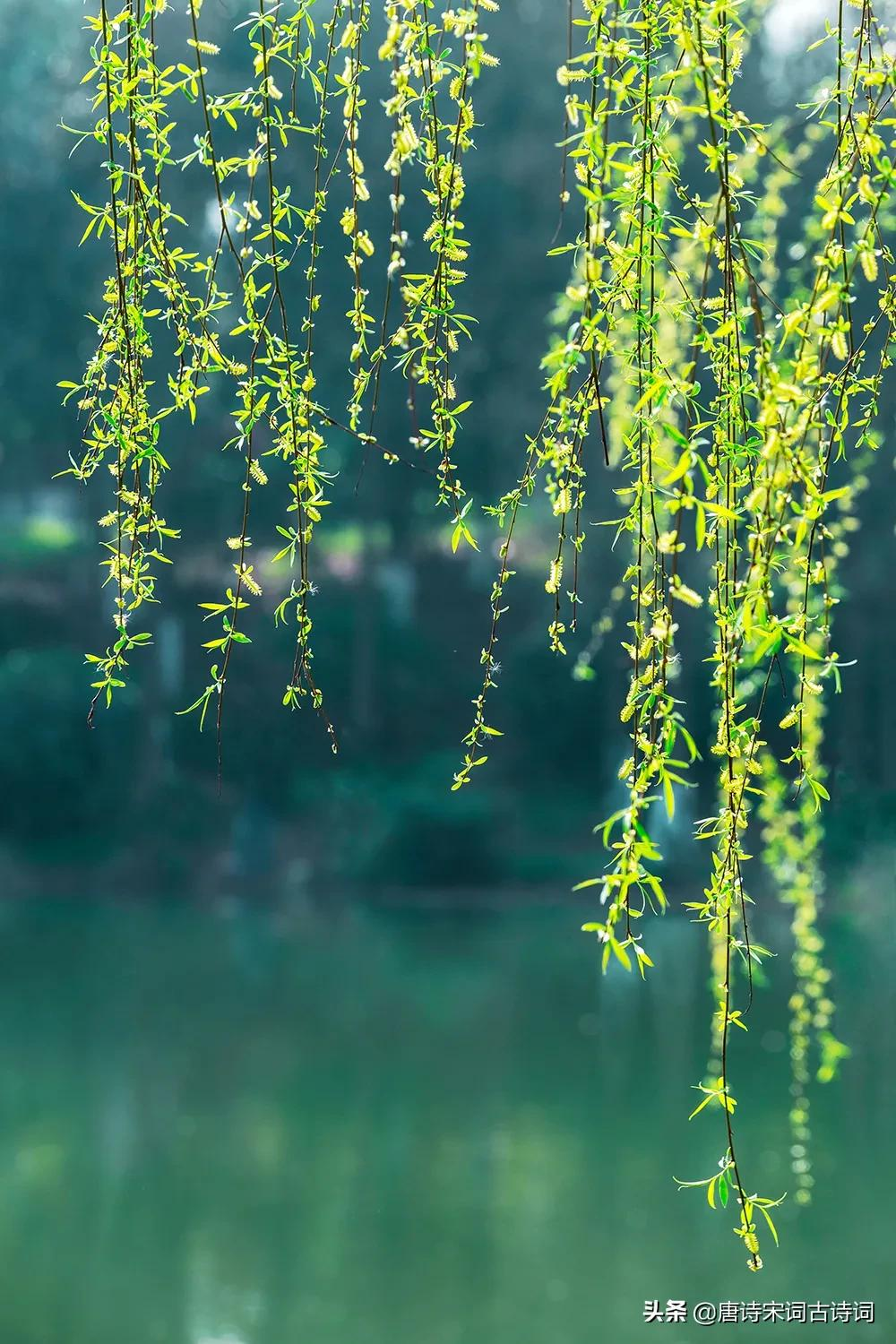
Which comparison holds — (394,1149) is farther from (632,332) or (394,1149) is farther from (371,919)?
(632,332)

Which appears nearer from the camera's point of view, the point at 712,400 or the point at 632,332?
the point at 712,400

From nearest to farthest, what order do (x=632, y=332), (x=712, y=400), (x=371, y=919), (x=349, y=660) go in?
(x=712, y=400), (x=632, y=332), (x=371, y=919), (x=349, y=660)

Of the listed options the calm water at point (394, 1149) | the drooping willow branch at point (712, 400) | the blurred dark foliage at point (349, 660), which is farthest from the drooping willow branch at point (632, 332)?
the blurred dark foliage at point (349, 660)

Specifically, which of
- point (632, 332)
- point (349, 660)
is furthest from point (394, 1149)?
point (349, 660)

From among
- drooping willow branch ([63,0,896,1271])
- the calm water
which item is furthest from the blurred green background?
drooping willow branch ([63,0,896,1271])

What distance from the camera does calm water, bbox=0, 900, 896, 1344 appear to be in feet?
11.5

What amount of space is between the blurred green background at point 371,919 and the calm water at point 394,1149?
0.05 ft

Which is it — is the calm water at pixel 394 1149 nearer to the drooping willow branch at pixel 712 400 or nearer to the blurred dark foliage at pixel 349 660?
the blurred dark foliage at pixel 349 660

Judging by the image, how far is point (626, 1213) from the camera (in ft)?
12.9

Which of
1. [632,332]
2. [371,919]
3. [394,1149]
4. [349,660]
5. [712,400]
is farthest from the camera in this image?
[349,660]

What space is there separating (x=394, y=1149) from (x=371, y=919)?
10.6 feet

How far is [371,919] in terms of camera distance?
765 centimetres

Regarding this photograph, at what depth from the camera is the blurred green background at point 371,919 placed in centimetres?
371

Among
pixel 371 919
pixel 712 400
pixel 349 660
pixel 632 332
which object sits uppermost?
pixel 349 660
